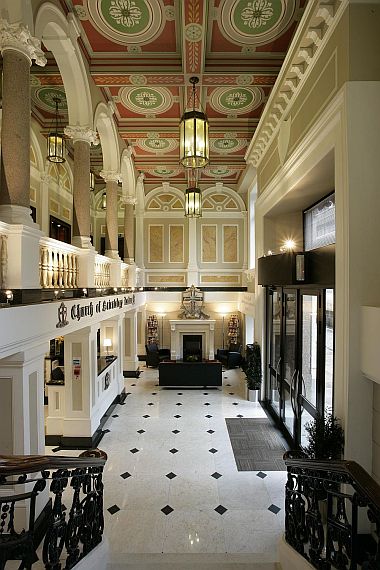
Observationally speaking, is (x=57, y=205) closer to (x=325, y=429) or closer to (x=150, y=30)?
(x=150, y=30)

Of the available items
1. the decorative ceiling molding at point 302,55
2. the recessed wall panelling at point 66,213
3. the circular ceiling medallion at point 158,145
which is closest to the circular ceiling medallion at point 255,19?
the decorative ceiling molding at point 302,55

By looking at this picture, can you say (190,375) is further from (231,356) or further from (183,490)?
(183,490)

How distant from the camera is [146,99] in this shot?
7.09 meters

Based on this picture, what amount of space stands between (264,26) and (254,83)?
140cm

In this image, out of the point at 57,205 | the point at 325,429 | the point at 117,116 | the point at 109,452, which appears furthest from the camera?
the point at 57,205

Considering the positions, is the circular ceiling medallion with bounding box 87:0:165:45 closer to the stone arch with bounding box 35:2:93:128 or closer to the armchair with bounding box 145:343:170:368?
the stone arch with bounding box 35:2:93:128

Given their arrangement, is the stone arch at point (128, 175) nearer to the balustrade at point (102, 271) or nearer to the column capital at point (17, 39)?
the balustrade at point (102, 271)

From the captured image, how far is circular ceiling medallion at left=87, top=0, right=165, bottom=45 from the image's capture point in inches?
181

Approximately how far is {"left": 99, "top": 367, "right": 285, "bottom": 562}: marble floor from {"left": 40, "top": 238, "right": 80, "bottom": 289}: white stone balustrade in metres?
3.28

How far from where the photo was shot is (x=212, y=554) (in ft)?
12.2

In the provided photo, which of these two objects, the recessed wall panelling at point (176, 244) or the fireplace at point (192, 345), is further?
the recessed wall panelling at point (176, 244)

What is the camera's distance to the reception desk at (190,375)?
32.9 ft

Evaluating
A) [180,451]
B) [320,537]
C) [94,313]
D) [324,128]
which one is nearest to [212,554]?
[320,537]

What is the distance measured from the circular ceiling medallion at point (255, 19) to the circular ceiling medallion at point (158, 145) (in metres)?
4.35
